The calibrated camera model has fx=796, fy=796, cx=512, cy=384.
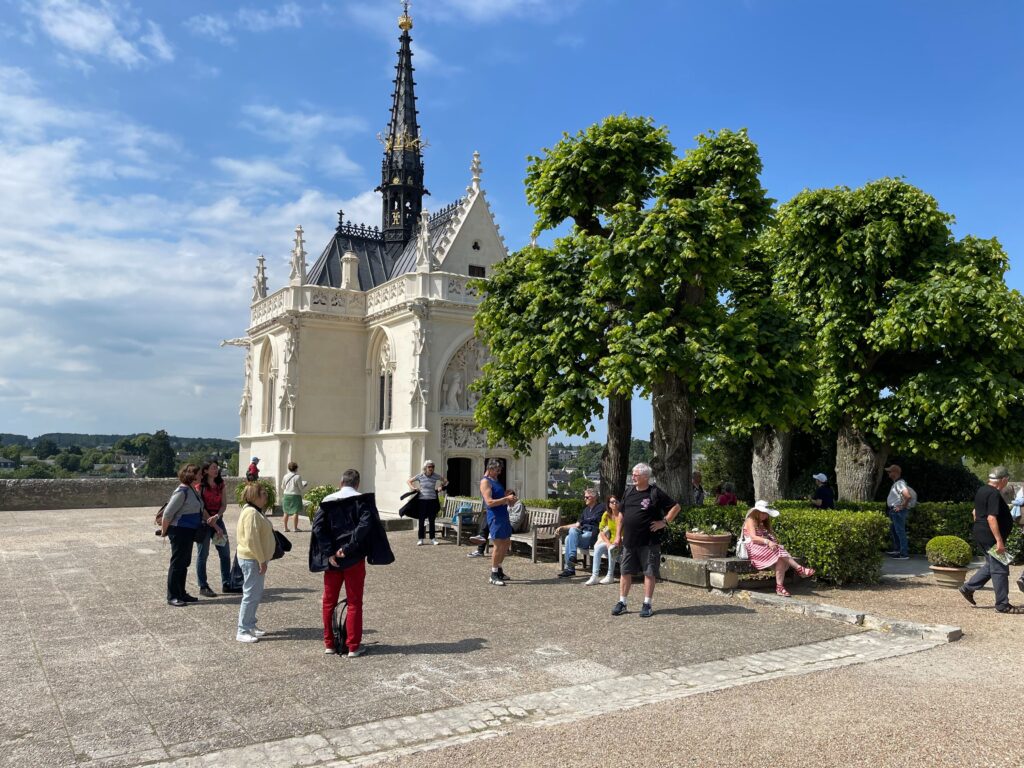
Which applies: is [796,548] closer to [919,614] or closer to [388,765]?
[919,614]

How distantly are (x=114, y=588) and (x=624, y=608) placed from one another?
6.90 m

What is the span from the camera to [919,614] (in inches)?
386

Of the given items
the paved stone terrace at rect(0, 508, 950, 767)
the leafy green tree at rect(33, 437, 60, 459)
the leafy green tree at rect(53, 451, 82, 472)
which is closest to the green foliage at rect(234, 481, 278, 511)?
the paved stone terrace at rect(0, 508, 950, 767)

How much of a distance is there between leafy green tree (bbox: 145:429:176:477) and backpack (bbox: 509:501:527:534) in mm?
64977

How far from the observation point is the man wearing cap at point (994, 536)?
10.2m

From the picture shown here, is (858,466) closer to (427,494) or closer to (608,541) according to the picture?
(608,541)

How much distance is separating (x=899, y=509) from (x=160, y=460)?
72982 mm

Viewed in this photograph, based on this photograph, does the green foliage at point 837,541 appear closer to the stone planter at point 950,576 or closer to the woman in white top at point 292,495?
the stone planter at point 950,576

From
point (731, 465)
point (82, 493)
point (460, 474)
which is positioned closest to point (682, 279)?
point (731, 465)

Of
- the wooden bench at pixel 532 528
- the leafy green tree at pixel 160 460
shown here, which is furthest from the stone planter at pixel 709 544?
the leafy green tree at pixel 160 460

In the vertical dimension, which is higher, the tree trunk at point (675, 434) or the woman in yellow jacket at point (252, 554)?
the tree trunk at point (675, 434)

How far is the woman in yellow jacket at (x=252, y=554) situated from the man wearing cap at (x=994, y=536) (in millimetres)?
8856

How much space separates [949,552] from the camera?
1180cm

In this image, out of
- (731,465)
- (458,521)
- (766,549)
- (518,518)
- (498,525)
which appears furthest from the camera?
(731,465)
